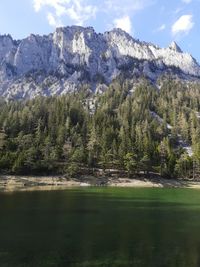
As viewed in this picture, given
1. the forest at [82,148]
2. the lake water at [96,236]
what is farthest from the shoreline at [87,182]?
the lake water at [96,236]

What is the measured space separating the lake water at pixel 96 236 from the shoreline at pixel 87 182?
50.8 m

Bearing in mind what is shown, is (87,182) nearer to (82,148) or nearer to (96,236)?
(82,148)

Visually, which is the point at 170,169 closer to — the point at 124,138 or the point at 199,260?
the point at 124,138

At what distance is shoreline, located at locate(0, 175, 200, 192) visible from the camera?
11162cm

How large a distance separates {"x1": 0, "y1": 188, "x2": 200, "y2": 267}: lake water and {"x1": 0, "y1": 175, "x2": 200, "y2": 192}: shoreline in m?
50.8

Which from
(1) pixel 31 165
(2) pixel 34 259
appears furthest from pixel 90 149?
(2) pixel 34 259

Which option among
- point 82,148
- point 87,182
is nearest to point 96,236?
point 87,182

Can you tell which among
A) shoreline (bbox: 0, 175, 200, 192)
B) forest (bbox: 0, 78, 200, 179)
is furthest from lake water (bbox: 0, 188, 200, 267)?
forest (bbox: 0, 78, 200, 179)

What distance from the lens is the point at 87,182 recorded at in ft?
408

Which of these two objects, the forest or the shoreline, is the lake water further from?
the forest

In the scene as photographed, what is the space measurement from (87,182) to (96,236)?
86.2m

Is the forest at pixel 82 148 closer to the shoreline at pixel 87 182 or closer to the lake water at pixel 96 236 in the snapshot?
the shoreline at pixel 87 182

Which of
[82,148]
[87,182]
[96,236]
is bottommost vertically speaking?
[96,236]

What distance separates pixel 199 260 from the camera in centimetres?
3059
